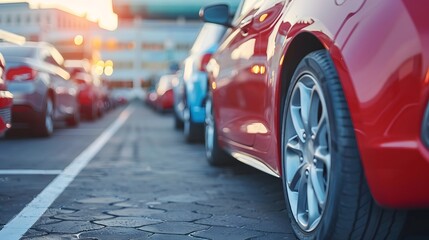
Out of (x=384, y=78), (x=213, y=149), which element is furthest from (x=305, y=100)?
(x=213, y=149)

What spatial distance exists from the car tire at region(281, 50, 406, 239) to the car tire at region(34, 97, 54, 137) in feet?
24.9

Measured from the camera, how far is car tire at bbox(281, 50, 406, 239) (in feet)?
9.29

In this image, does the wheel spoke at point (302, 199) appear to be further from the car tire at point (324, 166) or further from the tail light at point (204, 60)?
the tail light at point (204, 60)

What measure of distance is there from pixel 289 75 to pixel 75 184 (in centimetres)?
252

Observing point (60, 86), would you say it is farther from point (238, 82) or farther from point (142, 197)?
point (238, 82)

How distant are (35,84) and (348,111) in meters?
8.16

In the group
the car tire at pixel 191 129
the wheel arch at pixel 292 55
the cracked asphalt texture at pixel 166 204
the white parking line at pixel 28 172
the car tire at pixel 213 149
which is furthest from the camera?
the car tire at pixel 191 129

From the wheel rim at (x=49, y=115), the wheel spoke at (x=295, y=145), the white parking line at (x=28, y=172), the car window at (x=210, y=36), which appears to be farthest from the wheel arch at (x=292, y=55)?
the wheel rim at (x=49, y=115)

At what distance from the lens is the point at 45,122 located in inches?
425

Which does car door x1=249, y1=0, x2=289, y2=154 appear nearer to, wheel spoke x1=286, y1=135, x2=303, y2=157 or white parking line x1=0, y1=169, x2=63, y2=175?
wheel spoke x1=286, y1=135, x2=303, y2=157

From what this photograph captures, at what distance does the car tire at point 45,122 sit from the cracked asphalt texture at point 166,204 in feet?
11.6

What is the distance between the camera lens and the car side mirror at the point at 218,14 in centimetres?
579

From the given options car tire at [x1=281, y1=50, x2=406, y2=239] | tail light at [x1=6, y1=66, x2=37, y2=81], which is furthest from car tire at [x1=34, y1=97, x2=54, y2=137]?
car tire at [x1=281, y1=50, x2=406, y2=239]

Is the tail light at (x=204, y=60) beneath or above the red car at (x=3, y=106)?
above
